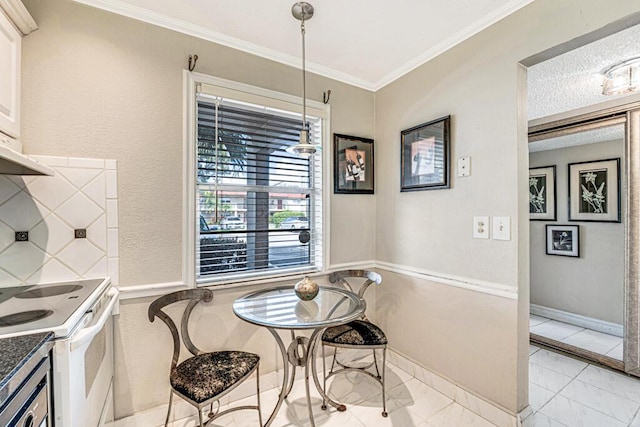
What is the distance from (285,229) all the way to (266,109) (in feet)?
3.13

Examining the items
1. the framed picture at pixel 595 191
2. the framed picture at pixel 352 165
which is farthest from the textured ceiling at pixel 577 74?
the framed picture at pixel 352 165

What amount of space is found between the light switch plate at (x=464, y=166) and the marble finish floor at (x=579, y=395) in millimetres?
1570

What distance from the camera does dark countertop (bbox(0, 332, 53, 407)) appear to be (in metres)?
0.65

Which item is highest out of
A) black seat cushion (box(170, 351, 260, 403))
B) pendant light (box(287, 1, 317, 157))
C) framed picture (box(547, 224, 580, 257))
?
pendant light (box(287, 1, 317, 157))

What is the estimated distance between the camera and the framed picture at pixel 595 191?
238 cm

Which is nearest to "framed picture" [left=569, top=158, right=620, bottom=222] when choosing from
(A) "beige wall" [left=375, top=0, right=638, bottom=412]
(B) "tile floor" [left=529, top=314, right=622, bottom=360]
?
(B) "tile floor" [left=529, top=314, right=622, bottom=360]

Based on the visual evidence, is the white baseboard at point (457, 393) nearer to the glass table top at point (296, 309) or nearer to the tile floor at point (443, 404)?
the tile floor at point (443, 404)

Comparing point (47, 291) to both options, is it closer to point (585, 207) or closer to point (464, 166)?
point (464, 166)

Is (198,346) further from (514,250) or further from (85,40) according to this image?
(514,250)

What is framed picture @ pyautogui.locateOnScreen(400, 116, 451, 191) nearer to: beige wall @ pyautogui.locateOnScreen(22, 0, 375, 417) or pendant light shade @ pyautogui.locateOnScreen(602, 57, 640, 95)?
pendant light shade @ pyautogui.locateOnScreen(602, 57, 640, 95)

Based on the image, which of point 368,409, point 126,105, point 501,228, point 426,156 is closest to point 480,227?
point 501,228

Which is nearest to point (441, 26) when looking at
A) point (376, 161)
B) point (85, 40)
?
point (376, 161)

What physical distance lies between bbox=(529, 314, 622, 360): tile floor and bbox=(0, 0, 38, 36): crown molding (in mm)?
4556

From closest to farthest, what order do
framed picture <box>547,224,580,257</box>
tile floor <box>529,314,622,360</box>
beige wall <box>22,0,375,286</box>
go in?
beige wall <box>22,0,375,286</box>, tile floor <box>529,314,622,360</box>, framed picture <box>547,224,580,257</box>
